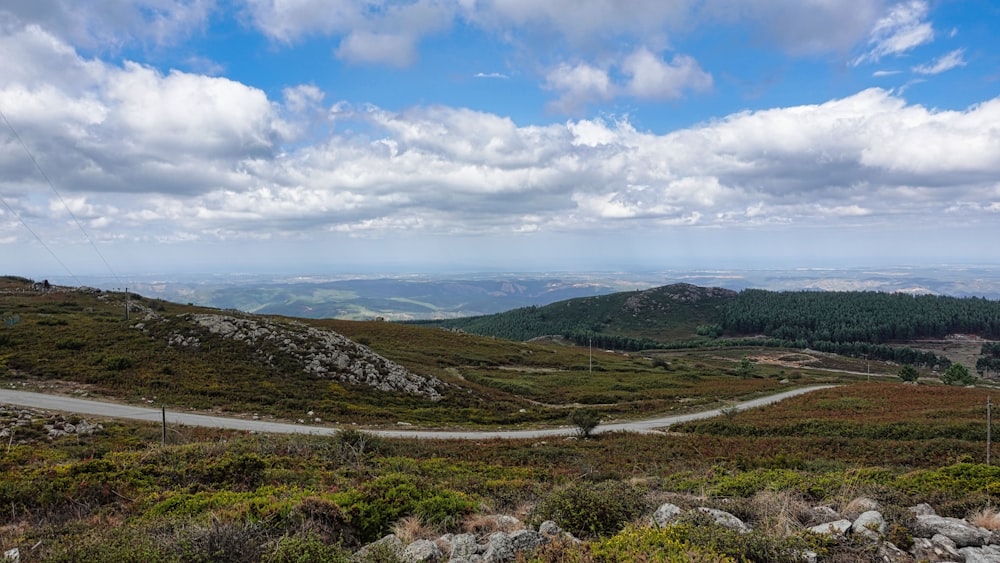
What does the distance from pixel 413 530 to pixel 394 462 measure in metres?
7.61

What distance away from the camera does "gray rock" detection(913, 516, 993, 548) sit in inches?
265

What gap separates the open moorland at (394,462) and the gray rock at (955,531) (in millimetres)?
149

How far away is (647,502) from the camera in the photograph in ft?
30.0

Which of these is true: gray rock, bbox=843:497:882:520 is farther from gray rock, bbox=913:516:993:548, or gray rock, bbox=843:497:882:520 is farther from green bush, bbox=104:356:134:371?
green bush, bbox=104:356:134:371

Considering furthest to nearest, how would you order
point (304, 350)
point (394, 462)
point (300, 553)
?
point (304, 350) → point (394, 462) → point (300, 553)

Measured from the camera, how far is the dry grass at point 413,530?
7.60m

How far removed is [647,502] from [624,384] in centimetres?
5920

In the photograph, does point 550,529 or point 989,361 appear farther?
point 989,361

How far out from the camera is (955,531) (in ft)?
22.5

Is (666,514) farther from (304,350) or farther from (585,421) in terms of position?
(304,350)

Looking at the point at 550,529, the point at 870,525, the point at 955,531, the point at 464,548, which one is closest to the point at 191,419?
the point at 464,548

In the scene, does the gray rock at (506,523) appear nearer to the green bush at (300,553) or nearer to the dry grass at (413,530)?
the dry grass at (413,530)

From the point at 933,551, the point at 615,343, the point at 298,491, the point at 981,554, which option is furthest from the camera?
the point at 615,343

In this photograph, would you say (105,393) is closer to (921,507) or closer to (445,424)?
(445,424)
